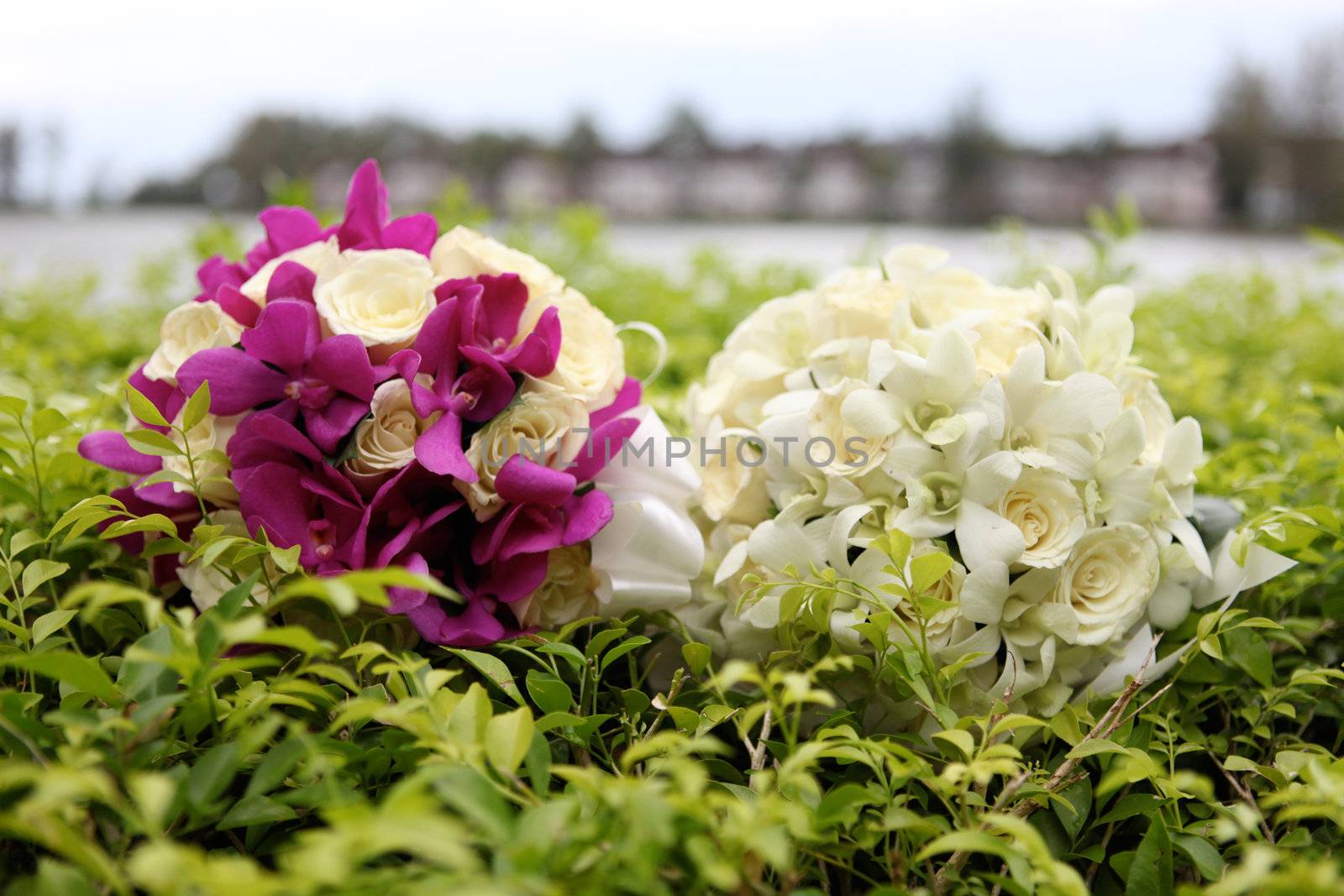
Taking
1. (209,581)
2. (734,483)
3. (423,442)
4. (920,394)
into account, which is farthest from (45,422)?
(920,394)

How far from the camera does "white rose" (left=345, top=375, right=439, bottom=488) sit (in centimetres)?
61

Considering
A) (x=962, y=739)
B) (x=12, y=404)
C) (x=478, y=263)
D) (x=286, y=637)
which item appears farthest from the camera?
(x=478, y=263)

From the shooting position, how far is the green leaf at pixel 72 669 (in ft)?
1.37

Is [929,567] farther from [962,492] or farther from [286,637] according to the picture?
[286,637]

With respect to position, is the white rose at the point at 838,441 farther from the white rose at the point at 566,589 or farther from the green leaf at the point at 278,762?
the green leaf at the point at 278,762

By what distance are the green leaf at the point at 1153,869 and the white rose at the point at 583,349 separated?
427 millimetres

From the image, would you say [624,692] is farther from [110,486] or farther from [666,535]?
[110,486]

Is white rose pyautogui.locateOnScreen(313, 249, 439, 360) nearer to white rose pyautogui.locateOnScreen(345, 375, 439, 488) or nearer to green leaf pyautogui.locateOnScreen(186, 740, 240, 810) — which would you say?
white rose pyautogui.locateOnScreen(345, 375, 439, 488)

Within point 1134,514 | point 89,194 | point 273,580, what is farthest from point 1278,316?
point 89,194

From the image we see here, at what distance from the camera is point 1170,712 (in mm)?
594

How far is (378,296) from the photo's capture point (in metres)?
0.65

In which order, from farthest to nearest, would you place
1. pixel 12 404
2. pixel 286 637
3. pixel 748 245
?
1. pixel 748 245
2. pixel 12 404
3. pixel 286 637

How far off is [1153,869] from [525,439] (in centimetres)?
44

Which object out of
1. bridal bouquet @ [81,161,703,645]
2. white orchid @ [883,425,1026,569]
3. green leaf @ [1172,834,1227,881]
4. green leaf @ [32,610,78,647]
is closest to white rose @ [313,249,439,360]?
bridal bouquet @ [81,161,703,645]
